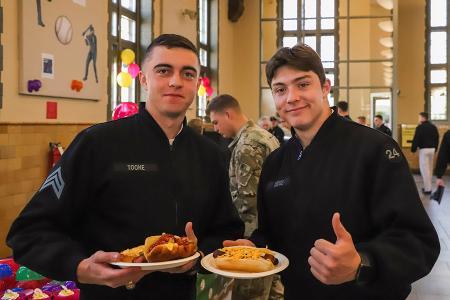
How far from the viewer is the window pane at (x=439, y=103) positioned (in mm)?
14680

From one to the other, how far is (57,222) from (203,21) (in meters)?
11.1

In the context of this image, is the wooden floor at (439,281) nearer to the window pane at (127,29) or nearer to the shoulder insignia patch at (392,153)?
the shoulder insignia patch at (392,153)

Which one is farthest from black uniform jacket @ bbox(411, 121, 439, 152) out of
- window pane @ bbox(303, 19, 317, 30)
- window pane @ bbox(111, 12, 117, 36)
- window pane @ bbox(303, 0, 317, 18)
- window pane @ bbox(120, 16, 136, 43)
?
window pane @ bbox(111, 12, 117, 36)

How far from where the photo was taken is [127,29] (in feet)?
26.0

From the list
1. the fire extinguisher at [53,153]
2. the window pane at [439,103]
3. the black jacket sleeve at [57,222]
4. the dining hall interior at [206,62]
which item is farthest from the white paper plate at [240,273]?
the window pane at [439,103]

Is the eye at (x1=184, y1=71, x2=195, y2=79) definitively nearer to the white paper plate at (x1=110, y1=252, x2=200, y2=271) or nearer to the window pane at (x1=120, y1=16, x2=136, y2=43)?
the white paper plate at (x1=110, y1=252, x2=200, y2=271)

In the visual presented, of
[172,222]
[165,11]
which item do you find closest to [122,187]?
[172,222]

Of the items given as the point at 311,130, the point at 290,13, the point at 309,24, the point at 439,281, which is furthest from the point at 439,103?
the point at 311,130

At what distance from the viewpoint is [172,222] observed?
1.63m


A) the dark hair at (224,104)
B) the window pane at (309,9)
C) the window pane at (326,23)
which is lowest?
the dark hair at (224,104)

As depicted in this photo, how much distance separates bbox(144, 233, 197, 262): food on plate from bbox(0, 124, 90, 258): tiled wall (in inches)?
115

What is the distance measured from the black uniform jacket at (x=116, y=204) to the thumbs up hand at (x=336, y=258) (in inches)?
21.4

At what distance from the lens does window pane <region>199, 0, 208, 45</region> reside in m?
11.9

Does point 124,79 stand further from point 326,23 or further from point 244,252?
point 326,23
